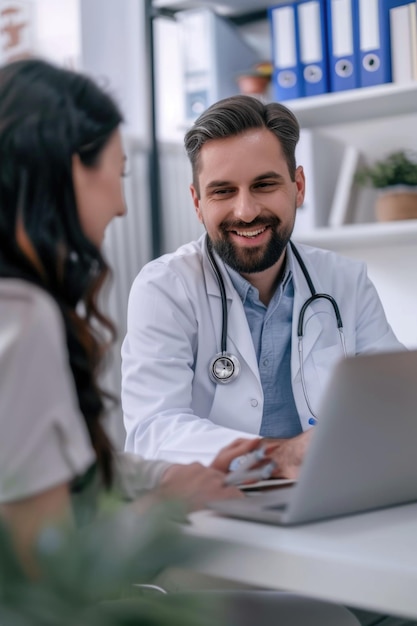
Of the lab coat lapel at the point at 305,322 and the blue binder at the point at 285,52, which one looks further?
the blue binder at the point at 285,52

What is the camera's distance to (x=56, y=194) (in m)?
0.75

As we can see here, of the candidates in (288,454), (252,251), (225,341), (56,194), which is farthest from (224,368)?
(56,194)

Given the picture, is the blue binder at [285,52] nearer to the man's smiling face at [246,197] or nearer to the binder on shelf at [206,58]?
the binder on shelf at [206,58]

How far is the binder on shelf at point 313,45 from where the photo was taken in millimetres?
2709

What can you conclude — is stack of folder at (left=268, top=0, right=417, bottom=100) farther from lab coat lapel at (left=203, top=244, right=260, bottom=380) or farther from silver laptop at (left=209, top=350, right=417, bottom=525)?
silver laptop at (left=209, top=350, right=417, bottom=525)

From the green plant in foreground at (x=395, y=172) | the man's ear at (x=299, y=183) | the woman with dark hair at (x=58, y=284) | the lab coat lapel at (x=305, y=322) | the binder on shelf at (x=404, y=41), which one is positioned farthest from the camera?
the green plant in foreground at (x=395, y=172)

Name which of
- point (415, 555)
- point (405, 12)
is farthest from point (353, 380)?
point (405, 12)

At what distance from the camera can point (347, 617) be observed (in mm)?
1005

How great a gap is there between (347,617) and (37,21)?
2.70 meters

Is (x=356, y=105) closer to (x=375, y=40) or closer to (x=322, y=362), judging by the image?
(x=375, y=40)

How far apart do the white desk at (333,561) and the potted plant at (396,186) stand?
1.94 m

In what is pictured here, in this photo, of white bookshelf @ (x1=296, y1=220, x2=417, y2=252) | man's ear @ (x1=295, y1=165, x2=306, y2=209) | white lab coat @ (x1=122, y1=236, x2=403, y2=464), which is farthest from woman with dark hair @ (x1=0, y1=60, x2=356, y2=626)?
white bookshelf @ (x1=296, y1=220, x2=417, y2=252)

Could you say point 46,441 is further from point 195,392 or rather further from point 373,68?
point 373,68

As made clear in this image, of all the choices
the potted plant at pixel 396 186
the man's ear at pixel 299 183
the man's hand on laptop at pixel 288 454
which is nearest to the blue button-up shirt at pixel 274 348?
the man's ear at pixel 299 183
